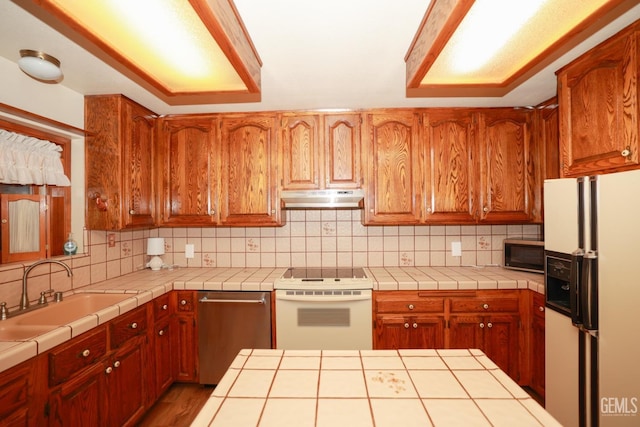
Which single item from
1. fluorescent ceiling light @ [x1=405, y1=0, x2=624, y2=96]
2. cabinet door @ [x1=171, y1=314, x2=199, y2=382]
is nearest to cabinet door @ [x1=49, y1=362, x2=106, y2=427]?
cabinet door @ [x1=171, y1=314, x2=199, y2=382]

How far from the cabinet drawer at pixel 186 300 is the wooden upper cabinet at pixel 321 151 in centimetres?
108

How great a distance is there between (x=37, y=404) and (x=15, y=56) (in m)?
1.71

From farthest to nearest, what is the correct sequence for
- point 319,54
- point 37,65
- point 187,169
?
point 187,169, point 319,54, point 37,65

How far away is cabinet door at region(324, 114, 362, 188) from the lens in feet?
7.89

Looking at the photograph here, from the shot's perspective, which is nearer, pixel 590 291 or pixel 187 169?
pixel 590 291

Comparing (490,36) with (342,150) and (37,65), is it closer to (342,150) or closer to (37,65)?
(342,150)

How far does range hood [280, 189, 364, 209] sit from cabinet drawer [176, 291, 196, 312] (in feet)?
3.28

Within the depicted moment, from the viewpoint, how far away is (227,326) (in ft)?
7.05

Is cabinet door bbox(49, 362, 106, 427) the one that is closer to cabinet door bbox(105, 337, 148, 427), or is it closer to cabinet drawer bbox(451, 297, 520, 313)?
cabinet door bbox(105, 337, 148, 427)

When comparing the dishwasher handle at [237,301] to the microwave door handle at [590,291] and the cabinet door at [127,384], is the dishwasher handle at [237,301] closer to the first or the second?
the cabinet door at [127,384]

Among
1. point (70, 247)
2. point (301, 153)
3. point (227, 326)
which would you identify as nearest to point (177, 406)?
point (227, 326)

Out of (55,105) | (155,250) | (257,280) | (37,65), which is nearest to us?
(37,65)

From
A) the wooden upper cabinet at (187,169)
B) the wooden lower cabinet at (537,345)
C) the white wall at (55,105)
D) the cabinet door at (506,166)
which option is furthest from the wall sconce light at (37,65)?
the wooden lower cabinet at (537,345)

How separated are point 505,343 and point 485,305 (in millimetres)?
311
